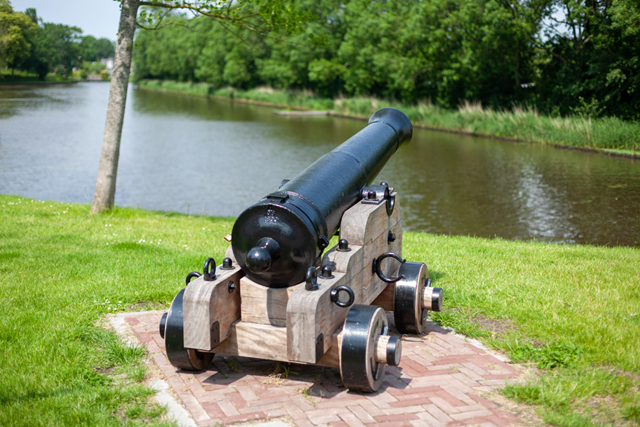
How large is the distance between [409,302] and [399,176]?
13.3 m

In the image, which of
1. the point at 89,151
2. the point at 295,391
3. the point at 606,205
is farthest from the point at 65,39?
the point at 295,391

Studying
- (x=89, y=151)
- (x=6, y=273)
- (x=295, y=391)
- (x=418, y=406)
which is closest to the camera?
(x=418, y=406)

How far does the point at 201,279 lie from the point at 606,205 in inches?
449

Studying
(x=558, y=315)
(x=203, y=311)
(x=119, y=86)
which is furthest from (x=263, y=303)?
(x=119, y=86)

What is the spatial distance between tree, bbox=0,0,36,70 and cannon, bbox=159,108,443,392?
36.5 meters

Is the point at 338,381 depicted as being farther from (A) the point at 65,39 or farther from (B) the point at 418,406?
(A) the point at 65,39

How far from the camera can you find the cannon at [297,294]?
3.18 m

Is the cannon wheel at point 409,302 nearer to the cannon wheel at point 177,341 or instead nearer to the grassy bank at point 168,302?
the grassy bank at point 168,302

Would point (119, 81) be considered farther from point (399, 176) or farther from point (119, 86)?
point (399, 176)

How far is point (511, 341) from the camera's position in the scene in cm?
399

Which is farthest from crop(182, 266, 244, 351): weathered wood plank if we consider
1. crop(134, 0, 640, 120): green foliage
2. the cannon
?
crop(134, 0, 640, 120): green foliage

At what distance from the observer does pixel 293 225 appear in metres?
3.23

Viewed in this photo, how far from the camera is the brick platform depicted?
9.96 ft

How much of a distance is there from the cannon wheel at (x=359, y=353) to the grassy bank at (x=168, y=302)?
75 centimetres
